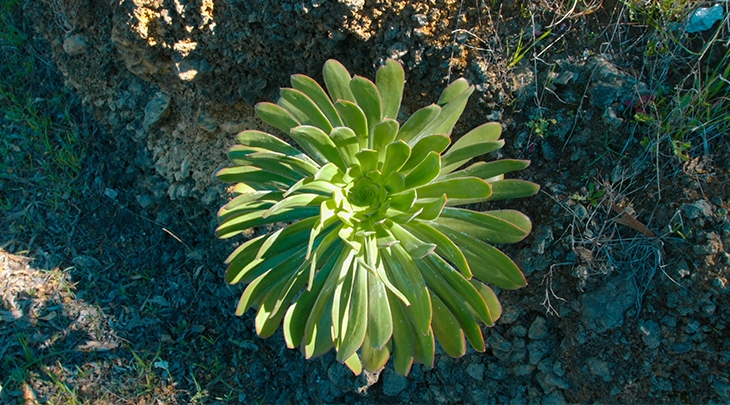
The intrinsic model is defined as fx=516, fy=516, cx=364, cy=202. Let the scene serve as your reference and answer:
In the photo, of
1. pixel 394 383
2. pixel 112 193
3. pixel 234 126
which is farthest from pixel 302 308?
pixel 112 193

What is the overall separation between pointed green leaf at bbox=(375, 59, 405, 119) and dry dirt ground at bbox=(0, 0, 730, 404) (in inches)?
14.6

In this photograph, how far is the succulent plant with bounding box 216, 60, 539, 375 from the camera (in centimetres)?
189

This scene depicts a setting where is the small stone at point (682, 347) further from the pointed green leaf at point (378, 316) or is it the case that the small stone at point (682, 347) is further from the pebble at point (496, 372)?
the pointed green leaf at point (378, 316)

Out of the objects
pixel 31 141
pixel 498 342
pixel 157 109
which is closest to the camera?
pixel 498 342

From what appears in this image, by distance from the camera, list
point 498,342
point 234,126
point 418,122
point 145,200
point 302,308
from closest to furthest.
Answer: point 418,122, point 302,308, point 498,342, point 234,126, point 145,200

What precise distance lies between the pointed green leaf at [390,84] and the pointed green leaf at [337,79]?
0.12 m

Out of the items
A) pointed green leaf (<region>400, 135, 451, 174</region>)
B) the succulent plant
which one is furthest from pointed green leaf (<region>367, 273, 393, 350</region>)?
pointed green leaf (<region>400, 135, 451, 174</region>)

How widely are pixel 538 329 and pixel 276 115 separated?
1.45 m

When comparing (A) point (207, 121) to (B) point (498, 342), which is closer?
(B) point (498, 342)

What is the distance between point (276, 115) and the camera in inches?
79.8

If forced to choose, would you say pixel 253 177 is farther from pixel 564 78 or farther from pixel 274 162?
pixel 564 78

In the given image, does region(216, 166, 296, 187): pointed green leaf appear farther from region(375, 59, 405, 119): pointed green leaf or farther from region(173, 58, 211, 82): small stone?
region(173, 58, 211, 82): small stone

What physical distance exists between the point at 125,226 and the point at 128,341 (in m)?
0.67

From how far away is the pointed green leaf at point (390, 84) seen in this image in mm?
1961
